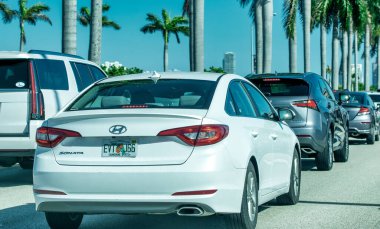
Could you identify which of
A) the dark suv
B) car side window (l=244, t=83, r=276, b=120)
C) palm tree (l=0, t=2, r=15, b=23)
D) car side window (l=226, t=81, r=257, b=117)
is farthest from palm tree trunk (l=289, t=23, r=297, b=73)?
palm tree (l=0, t=2, r=15, b=23)

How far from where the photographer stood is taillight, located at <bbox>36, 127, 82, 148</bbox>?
288 inches

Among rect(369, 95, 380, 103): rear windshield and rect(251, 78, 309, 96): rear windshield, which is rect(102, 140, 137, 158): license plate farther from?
rect(369, 95, 380, 103): rear windshield

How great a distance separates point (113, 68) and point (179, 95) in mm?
65638

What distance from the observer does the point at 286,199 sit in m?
10.3

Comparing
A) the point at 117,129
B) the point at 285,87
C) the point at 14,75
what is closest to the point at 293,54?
the point at 285,87

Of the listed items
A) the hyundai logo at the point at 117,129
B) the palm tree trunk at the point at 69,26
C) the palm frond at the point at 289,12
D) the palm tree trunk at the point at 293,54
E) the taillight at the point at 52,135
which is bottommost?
the taillight at the point at 52,135

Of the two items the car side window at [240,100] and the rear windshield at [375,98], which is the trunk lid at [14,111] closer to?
the car side window at [240,100]

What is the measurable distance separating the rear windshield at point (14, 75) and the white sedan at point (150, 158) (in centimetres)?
502

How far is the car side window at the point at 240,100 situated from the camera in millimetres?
8031

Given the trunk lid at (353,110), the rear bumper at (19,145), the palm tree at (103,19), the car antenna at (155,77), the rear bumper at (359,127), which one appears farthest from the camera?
the palm tree at (103,19)

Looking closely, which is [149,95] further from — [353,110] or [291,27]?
[291,27]

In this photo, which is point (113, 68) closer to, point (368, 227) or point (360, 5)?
point (360, 5)

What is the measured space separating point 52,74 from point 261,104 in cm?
495

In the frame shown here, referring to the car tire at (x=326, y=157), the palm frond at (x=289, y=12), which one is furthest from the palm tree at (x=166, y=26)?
the car tire at (x=326, y=157)
